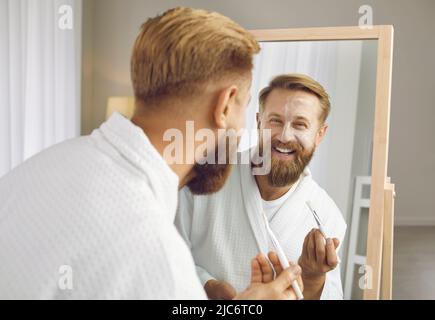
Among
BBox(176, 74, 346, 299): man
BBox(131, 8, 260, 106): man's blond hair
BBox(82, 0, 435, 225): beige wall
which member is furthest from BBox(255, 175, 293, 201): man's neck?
BBox(82, 0, 435, 225): beige wall

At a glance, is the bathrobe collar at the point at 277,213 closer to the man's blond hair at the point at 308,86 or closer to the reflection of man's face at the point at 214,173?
the reflection of man's face at the point at 214,173

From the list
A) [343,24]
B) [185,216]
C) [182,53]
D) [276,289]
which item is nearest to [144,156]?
[182,53]

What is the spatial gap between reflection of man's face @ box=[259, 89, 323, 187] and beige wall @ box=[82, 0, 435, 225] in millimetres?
1953

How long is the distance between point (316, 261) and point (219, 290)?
0.31 meters

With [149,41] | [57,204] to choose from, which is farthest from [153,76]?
[57,204]

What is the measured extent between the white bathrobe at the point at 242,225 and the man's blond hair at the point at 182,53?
1.85 ft

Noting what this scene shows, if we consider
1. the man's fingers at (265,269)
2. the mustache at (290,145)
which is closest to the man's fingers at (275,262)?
the man's fingers at (265,269)

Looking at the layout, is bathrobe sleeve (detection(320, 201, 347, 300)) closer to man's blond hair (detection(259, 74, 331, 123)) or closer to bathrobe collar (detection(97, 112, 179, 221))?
man's blond hair (detection(259, 74, 331, 123))

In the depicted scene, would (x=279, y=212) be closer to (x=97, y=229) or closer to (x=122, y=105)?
(x=97, y=229)

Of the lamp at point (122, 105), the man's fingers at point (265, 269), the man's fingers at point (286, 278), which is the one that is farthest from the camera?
the lamp at point (122, 105)

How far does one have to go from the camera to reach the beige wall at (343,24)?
3.31 metres

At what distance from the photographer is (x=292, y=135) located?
58.5 inches

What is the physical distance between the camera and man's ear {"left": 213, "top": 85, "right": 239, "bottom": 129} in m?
1.03

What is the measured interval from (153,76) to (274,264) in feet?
Result: 2.14
